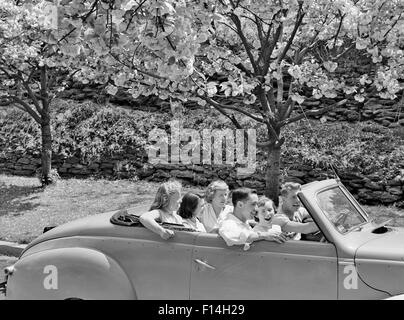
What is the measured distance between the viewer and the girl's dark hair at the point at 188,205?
14.7ft

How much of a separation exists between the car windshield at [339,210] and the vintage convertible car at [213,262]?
0.04 feet

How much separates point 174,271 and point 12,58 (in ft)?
26.5

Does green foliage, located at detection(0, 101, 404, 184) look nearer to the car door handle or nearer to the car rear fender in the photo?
the car door handle

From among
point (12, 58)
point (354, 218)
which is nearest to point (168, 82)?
point (354, 218)

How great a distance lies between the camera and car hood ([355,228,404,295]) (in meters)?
3.52

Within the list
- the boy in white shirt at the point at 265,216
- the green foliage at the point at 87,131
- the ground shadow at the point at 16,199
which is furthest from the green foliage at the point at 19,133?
the boy in white shirt at the point at 265,216

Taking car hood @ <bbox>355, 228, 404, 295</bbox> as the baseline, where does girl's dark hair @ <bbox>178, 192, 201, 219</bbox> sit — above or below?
above

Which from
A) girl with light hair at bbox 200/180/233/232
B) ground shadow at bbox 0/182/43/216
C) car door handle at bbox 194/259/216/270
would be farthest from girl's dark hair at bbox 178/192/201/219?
ground shadow at bbox 0/182/43/216

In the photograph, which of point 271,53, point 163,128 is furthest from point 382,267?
point 163,128

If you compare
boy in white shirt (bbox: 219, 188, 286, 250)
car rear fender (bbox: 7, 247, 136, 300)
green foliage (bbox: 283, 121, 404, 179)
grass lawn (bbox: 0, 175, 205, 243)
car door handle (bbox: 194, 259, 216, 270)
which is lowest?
grass lawn (bbox: 0, 175, 205, 243)

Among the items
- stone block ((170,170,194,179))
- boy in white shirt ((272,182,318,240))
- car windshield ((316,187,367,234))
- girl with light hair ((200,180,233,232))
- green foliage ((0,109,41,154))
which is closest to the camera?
car windshield ((316,187,367,234))

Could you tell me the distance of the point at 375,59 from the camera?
253 inches

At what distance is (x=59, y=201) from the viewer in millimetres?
10797
